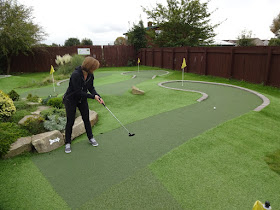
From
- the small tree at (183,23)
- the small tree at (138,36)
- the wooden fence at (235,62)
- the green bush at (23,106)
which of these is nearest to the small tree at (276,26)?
the small tree at (183,23)

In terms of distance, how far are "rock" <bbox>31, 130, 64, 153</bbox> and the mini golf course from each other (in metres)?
0.13

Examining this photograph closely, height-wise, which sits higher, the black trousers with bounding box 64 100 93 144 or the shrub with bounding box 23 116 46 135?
the black trousers with bounding box 64 100 93 144

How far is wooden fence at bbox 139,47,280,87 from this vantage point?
28.3 ft

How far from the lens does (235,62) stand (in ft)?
34.0

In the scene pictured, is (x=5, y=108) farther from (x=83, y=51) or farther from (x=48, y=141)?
(x=83, y=51)

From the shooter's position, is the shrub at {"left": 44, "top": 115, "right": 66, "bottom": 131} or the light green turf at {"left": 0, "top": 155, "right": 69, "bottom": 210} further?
the shrub at {"left": 44, "top": 115, "right": 66, "bottom": 131}

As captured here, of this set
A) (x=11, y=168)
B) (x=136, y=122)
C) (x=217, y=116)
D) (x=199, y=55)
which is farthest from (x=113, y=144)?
(x=199, y=55)

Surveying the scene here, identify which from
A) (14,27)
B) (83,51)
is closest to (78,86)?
(14,27)

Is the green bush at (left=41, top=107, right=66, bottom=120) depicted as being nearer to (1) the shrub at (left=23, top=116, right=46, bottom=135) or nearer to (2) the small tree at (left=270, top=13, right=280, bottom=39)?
(1) the shrub at (left=23, top=116, right=46, bottom=135)

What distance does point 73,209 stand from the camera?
239 cm

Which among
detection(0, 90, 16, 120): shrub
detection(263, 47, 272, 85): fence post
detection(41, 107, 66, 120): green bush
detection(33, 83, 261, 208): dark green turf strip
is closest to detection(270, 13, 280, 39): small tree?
detection(263, 47, 272, 85): fence post

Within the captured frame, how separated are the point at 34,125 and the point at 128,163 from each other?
2.12 m

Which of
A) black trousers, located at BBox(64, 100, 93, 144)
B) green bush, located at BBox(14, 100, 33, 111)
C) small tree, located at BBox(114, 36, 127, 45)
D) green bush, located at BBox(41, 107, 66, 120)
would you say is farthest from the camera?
small tree, located at BBox(114, 36, 127, 45)

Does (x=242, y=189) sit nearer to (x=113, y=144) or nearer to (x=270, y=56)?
(x=113, y=144)
